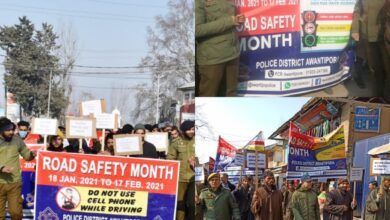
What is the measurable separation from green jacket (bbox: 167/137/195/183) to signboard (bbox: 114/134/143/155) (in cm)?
39

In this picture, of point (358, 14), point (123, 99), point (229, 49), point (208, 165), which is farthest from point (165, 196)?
point (358, 14)

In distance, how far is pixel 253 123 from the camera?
7.71 m

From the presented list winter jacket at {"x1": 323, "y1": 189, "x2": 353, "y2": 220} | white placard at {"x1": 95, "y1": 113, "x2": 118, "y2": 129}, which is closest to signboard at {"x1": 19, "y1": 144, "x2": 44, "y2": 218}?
white placard at {"x1": 95, "y1": 113, "x2": 118, "y2": 129}

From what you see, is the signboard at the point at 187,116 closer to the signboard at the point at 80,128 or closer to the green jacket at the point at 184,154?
the green jacket at the point at 184,154

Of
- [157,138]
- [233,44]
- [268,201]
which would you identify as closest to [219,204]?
[268,201]

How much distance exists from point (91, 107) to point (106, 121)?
430mm

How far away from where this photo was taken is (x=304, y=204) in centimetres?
812

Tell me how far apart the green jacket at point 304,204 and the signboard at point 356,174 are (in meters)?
0.49

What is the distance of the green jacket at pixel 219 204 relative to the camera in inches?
312

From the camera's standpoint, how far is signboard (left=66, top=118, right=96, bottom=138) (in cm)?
843

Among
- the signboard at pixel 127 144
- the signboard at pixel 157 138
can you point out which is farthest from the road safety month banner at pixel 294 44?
the signboard at pixel 127 144

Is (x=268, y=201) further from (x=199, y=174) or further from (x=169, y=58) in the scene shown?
(x=169, y=58)

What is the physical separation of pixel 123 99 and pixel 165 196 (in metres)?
1.23

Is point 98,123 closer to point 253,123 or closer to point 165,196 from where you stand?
point 165,196
